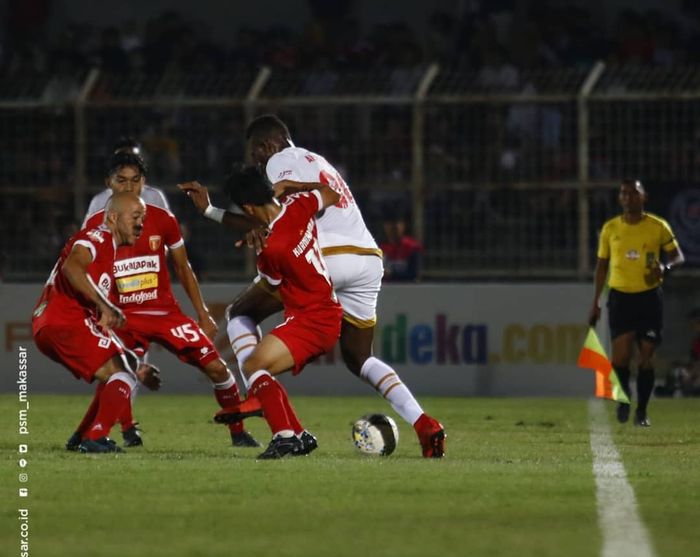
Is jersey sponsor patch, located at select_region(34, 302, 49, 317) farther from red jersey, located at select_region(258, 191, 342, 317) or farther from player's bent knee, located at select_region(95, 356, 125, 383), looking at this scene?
red jersey, located at select_region(258, 191, 342, 317)

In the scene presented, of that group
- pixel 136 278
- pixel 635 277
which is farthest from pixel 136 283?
pixel 635 277

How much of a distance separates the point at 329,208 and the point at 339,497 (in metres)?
3.16

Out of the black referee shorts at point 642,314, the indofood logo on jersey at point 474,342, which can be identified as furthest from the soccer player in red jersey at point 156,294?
the indofood logo on jersey at point 474,342

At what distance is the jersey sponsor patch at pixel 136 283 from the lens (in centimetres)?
1028

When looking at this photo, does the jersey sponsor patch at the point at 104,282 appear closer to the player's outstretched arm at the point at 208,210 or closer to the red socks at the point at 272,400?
the player's outstretched arm at the point at 208,210

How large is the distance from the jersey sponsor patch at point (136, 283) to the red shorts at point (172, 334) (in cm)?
16

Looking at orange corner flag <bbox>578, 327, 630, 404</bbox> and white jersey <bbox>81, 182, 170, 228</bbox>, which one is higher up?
white jersey <bbox>81, 182, 170, 228</bbox>

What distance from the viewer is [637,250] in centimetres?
1414

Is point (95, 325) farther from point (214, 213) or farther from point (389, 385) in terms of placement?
point (389, 385)

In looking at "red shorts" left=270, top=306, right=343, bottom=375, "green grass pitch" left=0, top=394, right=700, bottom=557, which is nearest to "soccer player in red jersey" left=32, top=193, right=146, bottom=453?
"green grass pitch" left=0, top=394, right=700, bottom=557

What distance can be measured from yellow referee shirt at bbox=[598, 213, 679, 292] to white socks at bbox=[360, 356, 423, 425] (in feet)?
15.4

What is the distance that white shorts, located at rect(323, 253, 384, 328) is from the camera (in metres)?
10.3

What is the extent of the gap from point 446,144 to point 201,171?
269 centimetres

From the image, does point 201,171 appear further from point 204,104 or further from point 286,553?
A: point 286,553
